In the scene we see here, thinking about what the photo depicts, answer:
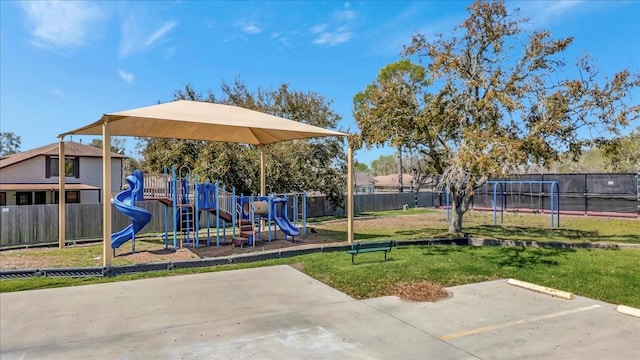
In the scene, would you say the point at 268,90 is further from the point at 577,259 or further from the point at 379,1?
the point at 577,259

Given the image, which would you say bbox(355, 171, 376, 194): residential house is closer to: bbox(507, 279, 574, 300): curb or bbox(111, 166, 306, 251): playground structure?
bbox(111, 166, 306, 251): playground structure

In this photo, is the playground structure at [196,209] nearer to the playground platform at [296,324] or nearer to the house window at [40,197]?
the playground platform at [296,324]

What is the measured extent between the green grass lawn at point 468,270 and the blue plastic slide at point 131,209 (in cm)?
297

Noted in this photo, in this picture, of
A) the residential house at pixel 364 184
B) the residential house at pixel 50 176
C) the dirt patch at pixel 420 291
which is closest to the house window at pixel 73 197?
the residential house at pixel 50 176

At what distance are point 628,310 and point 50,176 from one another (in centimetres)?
3194

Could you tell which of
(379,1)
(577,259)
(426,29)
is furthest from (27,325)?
(379,1)

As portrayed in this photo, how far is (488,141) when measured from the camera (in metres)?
10.8

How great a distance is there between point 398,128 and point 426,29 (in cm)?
351

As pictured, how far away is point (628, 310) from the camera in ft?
20.2

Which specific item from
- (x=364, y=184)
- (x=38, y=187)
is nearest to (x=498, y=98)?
(x=38, y=187)

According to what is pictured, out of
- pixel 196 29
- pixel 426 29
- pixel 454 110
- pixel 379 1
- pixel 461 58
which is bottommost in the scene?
pixel 454 110

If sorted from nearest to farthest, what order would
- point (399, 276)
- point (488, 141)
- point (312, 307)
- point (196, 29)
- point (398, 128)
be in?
point (312, 307) → point (399, 276) → point (488, 141) → point (398, 128) → point (196, 29)

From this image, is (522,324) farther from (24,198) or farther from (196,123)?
(24,198)

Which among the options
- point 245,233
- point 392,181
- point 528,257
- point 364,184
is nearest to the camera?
point 528,257
